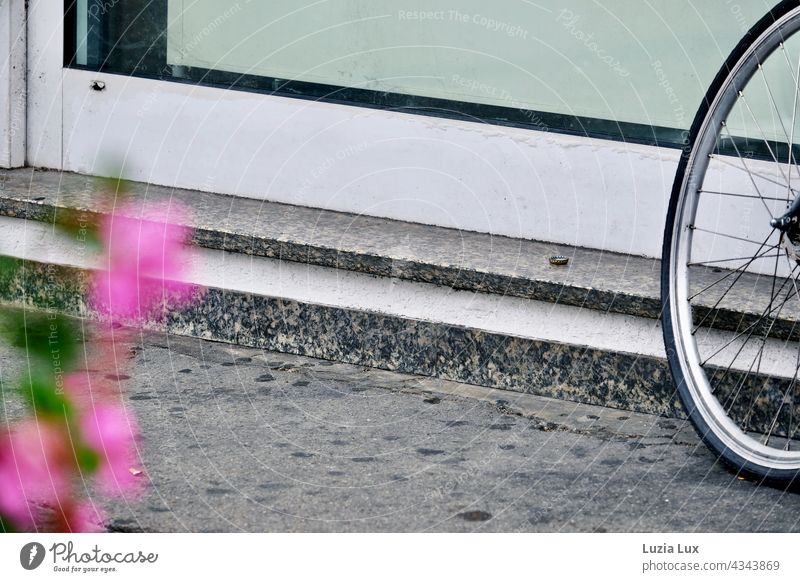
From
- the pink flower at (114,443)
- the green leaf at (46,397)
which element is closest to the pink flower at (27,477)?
the pink flower at (114,443)

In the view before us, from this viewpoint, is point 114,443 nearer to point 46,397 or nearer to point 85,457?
point 85,457

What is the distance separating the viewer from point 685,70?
122 inches

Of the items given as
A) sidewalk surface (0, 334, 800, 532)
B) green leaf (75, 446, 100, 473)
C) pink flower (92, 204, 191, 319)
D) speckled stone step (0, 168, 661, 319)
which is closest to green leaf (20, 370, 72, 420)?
green leaf (75, 446, 100, 473)

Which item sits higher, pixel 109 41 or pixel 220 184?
pixel 109 41

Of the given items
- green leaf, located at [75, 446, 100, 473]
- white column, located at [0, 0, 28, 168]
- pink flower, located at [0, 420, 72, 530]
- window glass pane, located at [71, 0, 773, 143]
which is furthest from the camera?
white column, located at [0, 0, 28, 168]

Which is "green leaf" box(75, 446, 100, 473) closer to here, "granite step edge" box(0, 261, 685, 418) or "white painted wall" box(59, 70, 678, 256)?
"granite step edge" box(0, 261, 685, 418)

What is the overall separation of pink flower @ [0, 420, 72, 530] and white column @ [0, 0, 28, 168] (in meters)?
1.58

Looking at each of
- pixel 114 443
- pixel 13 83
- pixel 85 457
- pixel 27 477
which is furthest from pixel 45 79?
pixel 85 457

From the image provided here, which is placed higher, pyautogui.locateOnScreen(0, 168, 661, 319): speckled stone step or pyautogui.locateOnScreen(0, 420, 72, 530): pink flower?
pyautogui.locateOnScreen(0, 168, 661, 319): speckled stone step

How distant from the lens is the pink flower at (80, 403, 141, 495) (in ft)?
6.94

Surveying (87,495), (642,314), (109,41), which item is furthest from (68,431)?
(109,41)

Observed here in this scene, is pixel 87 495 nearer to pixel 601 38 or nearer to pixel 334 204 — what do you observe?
pixel 334 204

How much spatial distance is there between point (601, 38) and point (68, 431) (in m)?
2.34

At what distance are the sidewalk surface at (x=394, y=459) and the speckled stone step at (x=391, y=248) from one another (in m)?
0.27
